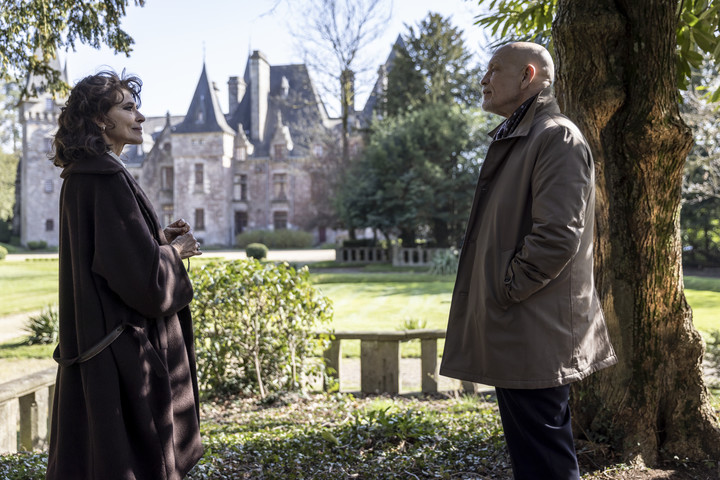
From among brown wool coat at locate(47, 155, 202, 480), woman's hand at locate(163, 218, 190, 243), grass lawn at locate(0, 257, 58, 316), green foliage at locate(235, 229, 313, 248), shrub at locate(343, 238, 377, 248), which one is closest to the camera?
brown wool coat at locate(47, 155, 202, 480)

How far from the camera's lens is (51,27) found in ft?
16.5

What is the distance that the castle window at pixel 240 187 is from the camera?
43375 mm

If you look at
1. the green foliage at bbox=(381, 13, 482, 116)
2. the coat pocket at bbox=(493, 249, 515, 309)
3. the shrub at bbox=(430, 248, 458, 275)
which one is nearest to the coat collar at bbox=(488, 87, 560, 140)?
the coat pocket at bbox=(493, 249, 515, 309)

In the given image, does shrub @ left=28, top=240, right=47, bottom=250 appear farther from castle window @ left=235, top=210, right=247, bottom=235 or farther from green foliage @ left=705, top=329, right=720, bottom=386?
green foliage @ left=705, top=329, right=720, bottom=386

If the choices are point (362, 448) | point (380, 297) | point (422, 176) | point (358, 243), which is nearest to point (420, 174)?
point (422, 176)

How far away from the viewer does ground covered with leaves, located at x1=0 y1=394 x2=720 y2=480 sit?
2930mm

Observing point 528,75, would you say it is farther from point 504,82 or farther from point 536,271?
point 536,271

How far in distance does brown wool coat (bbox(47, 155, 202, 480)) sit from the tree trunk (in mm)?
2138

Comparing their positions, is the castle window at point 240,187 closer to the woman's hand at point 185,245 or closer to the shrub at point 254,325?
the shrub at point 254,325

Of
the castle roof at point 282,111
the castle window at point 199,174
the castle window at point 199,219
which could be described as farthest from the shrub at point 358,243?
the castle window at point 199,174

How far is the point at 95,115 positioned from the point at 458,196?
20277 mm

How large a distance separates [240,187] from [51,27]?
129ft

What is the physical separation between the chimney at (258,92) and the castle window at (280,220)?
5852 mm

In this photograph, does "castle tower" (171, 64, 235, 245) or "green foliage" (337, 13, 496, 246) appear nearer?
"green foliage" (337, 13, 496, 246)
